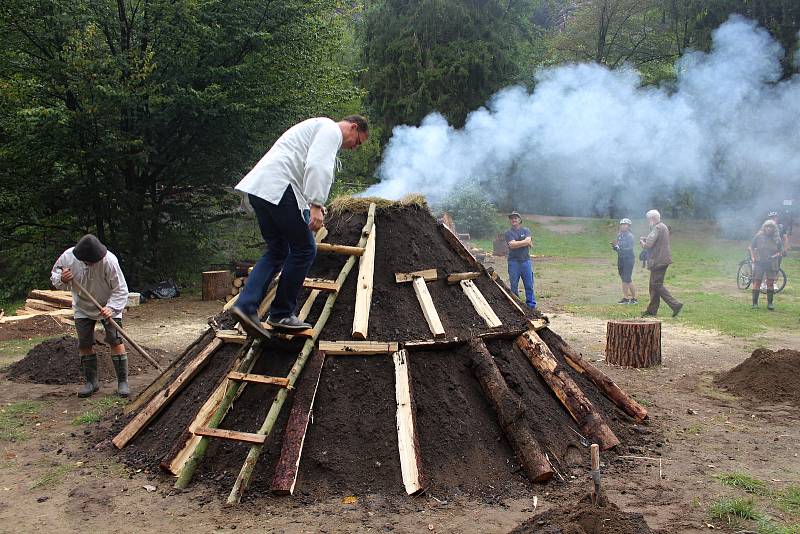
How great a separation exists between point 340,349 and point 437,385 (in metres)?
0.78

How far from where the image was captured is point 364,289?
18.3ft

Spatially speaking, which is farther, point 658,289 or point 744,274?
point 744,274

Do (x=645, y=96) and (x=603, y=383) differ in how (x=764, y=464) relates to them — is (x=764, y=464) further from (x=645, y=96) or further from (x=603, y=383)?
(x=645, y=96)

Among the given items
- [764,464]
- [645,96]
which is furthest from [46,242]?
[764,464]

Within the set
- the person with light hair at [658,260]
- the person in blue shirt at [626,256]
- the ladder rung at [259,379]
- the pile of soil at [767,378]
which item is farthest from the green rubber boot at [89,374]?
the person in blue shirt at [626,256]

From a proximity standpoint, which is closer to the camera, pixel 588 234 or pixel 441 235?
pixel 441 235

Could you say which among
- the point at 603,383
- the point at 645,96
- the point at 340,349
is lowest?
the point at 603,383

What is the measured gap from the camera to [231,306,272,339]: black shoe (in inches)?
191

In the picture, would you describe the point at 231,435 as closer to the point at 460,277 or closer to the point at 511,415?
the point at 511,415

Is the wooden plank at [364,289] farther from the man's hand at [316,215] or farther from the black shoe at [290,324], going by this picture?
the man's hand at [316,215]

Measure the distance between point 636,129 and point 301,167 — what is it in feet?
36.8

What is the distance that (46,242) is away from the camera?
16.0 metres

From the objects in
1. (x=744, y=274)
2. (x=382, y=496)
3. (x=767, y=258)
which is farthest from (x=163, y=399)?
(x=744, y=274)

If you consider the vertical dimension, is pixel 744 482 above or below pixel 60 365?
above
